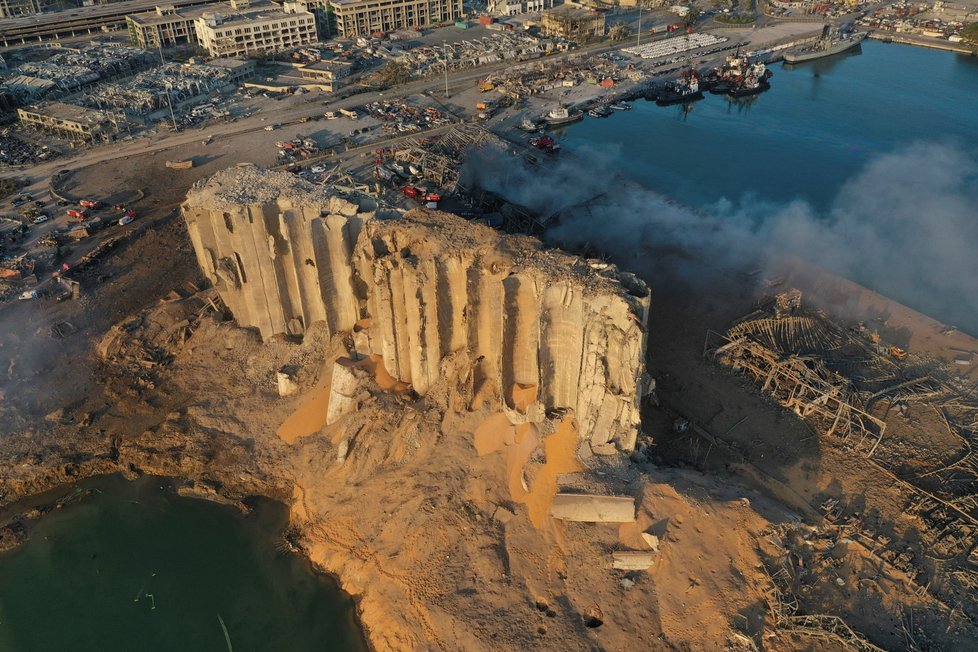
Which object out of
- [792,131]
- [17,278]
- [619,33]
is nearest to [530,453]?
[17,278]

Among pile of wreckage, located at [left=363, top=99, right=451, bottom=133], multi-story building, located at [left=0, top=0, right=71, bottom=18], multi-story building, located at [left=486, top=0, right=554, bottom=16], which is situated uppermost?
multi-story building, located at [left=0, top=0, right=71, bottom=18]

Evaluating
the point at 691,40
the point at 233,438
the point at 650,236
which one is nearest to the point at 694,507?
the point at 233,438

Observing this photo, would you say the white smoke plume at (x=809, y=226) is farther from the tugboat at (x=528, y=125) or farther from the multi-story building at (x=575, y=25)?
the multi-story building at (x=575, y=25)

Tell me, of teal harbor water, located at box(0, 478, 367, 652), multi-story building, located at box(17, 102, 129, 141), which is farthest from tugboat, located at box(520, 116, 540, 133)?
Result: teal harbor water, located at box(0, 478, 367, 652)

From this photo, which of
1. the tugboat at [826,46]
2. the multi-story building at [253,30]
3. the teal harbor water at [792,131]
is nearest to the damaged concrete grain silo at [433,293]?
the teal harbor water at [792,131]

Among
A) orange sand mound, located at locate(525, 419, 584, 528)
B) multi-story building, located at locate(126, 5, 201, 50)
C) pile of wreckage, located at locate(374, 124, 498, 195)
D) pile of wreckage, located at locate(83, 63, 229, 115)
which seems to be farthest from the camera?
multi-story building, located at locate(126, 5, 201, 50)

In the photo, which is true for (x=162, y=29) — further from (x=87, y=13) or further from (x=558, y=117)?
(x=558, y=117)

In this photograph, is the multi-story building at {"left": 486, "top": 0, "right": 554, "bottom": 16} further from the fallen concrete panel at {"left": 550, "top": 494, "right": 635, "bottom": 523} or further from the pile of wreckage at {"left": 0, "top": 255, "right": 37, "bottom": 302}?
the fallen concrete panel at {"left": 550, "top": 494, "right": 635, "bottom": 523}
